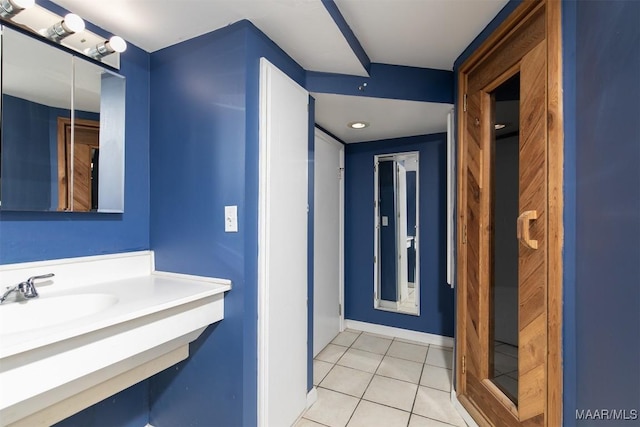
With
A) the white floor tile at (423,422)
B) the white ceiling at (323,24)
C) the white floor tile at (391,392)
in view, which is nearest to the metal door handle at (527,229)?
the white ceiling at (323,24)

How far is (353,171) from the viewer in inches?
120

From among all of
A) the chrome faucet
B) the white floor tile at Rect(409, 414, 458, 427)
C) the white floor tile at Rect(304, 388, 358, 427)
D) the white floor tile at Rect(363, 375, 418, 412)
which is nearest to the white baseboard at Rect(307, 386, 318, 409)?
the white floor tile at Rect(304, 388, 358, 427)

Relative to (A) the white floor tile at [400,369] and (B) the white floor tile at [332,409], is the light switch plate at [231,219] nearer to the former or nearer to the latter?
(B) the white floor tile at [332,409]

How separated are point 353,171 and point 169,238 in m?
2.04

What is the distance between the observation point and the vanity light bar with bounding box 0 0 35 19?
1.04 metres

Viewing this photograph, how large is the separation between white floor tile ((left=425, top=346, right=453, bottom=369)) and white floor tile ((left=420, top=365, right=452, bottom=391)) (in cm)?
7

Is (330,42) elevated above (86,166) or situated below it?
above

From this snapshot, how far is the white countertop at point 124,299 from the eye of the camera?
0.78 m

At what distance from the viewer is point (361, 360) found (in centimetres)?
239

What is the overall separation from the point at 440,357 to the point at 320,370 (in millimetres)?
1098

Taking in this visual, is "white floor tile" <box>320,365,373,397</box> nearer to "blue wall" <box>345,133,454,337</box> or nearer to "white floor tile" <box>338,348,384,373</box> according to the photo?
"white floor tile" <box>338,348,384,373</box>

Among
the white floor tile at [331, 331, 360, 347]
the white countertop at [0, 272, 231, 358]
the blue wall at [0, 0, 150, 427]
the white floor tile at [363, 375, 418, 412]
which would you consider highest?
the blue wall at [0, 0, 150, 427]

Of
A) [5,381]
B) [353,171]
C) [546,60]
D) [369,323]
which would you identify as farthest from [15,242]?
[369,323]

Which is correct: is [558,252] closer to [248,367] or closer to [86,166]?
[248,367]
